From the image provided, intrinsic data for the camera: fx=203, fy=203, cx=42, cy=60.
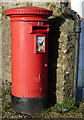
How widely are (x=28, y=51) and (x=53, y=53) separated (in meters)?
0.82

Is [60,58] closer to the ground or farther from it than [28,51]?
closer to the ground

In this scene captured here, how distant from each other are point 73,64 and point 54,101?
103 centimetres

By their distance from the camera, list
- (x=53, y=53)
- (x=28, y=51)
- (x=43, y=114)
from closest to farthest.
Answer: (x=28, y=51), (x=43, y=114), (x=53, y=53)

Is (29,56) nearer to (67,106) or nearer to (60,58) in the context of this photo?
(60,58)

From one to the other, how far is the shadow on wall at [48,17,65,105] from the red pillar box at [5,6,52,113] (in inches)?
16.0

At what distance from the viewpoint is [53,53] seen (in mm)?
4770

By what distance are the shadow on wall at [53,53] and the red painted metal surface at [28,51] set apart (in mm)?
422

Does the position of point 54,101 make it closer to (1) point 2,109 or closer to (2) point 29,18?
(1) point 2,109

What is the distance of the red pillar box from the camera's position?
407 cm

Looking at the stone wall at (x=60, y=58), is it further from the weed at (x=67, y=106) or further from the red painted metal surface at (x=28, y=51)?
the red painted metal surface at (x=28, y=51)

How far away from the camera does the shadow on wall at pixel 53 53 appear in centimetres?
465

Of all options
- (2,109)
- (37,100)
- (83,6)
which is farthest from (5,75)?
(83,6)

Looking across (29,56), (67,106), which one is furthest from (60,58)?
(67,106)

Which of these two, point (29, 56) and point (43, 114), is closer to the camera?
point (29, 56)
